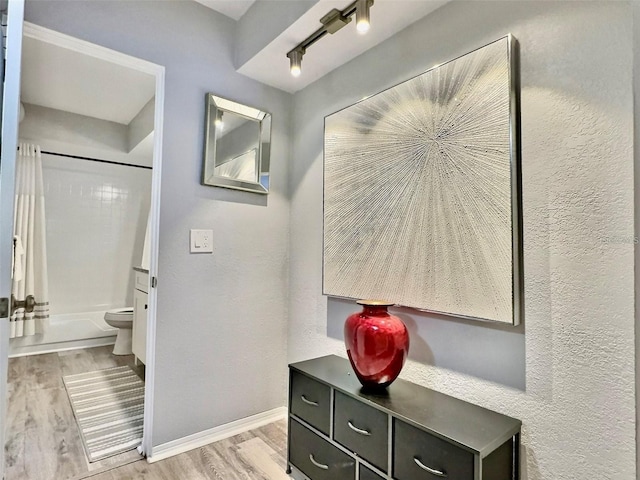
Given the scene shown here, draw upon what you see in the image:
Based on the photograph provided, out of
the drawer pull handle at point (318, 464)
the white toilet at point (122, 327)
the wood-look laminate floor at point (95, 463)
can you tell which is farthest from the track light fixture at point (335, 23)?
the white toilet at point (122, 327)

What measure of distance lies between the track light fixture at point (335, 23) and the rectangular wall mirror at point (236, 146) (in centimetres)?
46

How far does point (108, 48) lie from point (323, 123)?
115 centimetres

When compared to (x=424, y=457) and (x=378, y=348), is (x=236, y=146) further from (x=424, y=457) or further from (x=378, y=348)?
(x=424, y=457)

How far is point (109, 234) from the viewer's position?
3951 mm

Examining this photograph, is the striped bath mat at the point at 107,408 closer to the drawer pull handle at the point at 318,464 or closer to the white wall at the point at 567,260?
the drawer pull handle at the point at 318,464

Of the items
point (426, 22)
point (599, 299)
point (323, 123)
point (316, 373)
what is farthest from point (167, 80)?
point (599, 299)

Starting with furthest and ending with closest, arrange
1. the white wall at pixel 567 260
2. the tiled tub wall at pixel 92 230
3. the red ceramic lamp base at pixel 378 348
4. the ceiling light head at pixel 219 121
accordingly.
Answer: the tiled tub wall at pixel 92 230 < the ceiling light head at pixel 219 121 < the red ceramic lamp base at pixel 378 348 < the white wall at pixel 567 260

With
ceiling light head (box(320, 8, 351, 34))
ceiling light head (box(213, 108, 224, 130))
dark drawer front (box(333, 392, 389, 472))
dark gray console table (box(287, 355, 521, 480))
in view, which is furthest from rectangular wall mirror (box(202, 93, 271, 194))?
dark drawer front (box(333, 392, 389, 472))

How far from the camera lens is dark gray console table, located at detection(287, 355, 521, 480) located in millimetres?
1081

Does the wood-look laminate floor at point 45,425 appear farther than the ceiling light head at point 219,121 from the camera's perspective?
No

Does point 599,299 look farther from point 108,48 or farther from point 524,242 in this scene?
point 108,48

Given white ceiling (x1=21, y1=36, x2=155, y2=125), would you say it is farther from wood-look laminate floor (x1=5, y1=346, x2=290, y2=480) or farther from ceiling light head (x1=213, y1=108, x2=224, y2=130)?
wood-look laminate floor (x1=5, y1=346, x2=290, y2=480)

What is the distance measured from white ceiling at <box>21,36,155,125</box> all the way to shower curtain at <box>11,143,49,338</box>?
0.61 meters

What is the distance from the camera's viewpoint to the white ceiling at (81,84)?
223 centimetres
